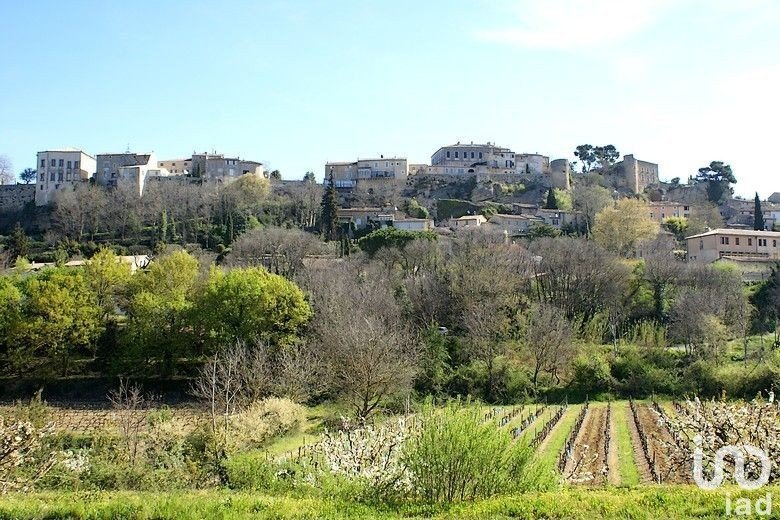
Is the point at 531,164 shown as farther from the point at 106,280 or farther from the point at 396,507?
the point at 396,507

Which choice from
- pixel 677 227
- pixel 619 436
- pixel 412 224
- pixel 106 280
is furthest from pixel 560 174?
pixel 619 436

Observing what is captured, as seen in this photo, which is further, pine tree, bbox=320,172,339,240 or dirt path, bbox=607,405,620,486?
pine tree, bbox=320,172,339,240

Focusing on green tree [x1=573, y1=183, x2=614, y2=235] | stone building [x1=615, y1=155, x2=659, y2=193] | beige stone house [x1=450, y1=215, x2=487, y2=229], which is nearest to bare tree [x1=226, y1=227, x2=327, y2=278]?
beige stone house [x1=450, y1=215, x2=487, y2=229]

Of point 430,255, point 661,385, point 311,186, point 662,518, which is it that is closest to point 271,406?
point 662,518

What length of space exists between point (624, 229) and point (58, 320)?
A: 4584cm

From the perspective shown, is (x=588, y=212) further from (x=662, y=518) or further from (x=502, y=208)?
(x=662, y=518)

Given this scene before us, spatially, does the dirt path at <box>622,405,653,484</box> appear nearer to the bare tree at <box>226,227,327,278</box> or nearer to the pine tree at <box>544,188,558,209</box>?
the bare tree at <box>226,227,327,278</box>

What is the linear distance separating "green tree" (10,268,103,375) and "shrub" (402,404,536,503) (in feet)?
103

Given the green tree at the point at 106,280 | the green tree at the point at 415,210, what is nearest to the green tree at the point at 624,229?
the green tree at the point at 415,210

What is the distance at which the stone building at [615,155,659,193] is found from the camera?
307ft

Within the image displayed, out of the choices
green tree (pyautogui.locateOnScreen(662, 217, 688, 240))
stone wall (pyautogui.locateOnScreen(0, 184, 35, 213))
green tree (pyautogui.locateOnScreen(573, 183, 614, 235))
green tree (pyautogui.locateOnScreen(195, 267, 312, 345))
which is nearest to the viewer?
green tree (pyautogui.locateOnScreen(195, 267, 312, 345))

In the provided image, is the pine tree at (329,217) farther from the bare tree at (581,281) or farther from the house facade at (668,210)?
the house facade at (668,210)

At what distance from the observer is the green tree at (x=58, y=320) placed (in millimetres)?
36388

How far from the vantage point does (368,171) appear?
288ft
